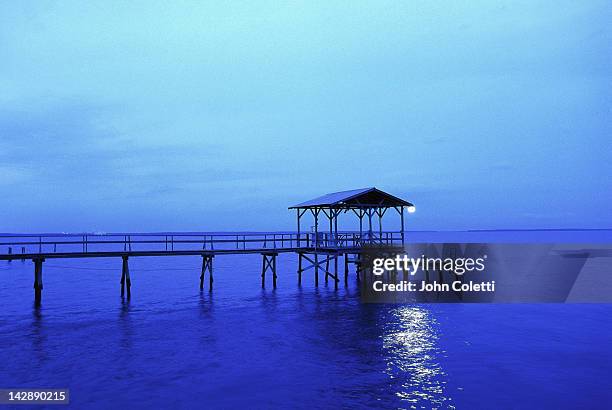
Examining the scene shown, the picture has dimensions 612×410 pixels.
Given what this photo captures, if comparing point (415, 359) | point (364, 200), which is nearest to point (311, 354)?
point (415, 359)

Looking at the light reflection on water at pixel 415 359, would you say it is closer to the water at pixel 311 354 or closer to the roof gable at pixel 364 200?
the water at pixel 311 354

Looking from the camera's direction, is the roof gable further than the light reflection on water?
Yes

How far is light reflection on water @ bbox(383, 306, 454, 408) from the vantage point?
12.8 m

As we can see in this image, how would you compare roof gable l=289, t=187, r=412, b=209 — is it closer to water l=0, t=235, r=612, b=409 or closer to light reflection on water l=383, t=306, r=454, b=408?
water l=0, t=235, r=612, b=409

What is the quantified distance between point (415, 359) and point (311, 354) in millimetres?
3524

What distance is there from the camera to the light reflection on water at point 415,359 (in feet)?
41.9

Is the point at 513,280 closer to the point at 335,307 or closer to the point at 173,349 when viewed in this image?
the point at 335,307

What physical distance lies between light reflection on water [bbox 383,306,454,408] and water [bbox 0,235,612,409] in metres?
0.05

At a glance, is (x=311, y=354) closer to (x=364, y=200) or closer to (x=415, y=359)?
(x=415, y=359)

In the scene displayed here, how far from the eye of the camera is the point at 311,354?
55.0ft

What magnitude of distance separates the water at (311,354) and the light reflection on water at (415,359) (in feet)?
0.17

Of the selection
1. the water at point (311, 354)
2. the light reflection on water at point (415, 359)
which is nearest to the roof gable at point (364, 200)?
the water at point (311, 354)

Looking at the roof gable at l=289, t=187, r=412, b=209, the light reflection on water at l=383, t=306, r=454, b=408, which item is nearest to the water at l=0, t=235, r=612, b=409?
the light reflection on water at l=383, t=306, r=454, b=408

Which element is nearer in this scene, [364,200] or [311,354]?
[311,354]
